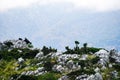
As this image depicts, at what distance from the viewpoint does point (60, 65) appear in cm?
13812

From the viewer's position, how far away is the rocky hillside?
122m

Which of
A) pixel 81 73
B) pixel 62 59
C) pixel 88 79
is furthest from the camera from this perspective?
pixel 62 59

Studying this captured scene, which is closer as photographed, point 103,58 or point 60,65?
point 60,65

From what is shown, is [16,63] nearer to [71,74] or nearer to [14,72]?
[14,72]

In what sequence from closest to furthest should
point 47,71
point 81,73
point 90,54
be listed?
point 81,73 < point 47,71 < point 90,54

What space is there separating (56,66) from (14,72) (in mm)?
16461

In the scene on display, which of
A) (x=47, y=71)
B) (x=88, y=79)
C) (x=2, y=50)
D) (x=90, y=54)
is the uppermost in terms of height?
(x=2, y=50)

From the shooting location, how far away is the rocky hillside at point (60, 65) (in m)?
122

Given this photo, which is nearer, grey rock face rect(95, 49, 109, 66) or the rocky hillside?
the rocky hillside

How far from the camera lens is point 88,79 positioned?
111875mm

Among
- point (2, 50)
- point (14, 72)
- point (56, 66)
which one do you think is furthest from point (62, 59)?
point (2, 50)

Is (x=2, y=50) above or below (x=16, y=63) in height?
above

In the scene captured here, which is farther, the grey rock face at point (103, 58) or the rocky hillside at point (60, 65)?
the grey rock face at point (103, 58)

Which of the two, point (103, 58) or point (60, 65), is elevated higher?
point (103, 58)
